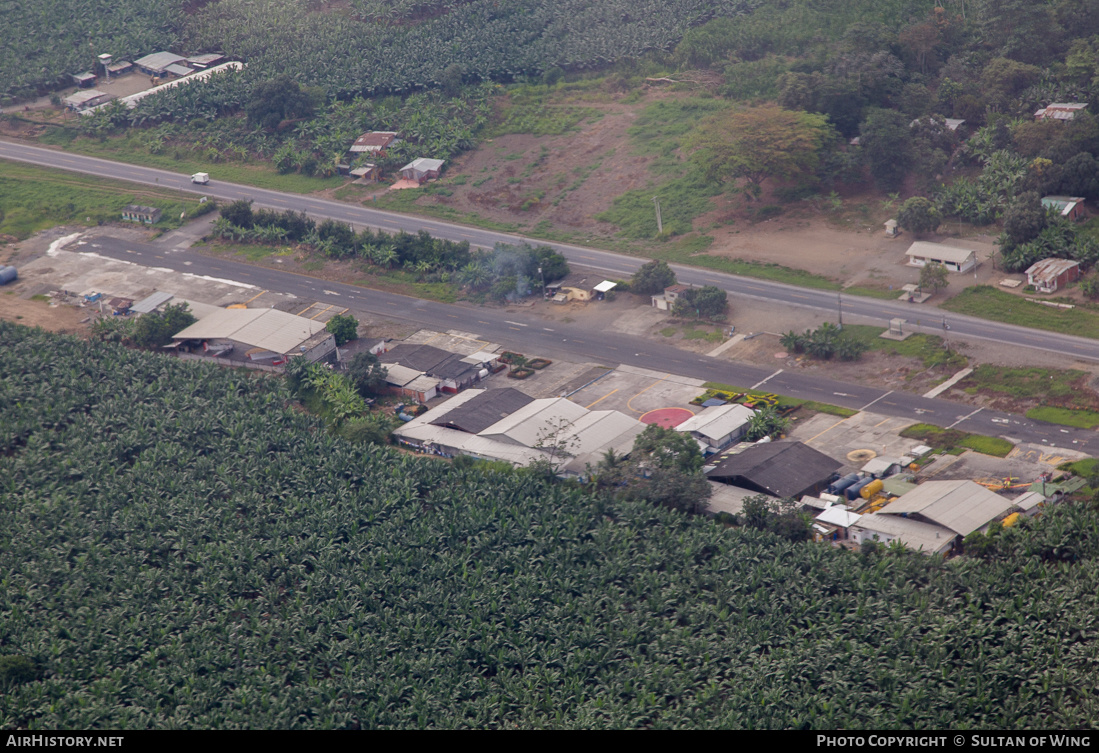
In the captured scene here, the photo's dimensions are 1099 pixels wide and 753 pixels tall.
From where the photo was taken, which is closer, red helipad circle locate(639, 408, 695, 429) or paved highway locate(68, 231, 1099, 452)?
paved highway locate(68, 231, 1099, 452)

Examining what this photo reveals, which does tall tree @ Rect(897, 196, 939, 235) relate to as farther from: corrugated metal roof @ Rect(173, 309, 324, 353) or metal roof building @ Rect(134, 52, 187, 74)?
metal roof building @ Rect(134, 52, 187, 74)

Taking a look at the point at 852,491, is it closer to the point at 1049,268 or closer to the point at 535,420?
the point at 535,420

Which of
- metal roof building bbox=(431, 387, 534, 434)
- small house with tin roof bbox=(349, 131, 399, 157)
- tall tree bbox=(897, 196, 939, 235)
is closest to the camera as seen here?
metal roof building bbox=(431, 387, 534, 434)

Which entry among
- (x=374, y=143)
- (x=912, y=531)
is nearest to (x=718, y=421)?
(x=912, y=531)

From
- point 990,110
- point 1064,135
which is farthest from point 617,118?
point 1064,135

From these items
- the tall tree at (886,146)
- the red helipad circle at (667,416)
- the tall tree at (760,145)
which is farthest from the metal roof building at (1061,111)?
the red helipad circle at (667,416)

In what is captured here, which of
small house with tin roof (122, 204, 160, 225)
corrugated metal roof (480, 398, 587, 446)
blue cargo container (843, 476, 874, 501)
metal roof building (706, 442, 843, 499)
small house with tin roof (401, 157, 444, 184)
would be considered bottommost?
blue cargo container (843, 476, 874, 501)

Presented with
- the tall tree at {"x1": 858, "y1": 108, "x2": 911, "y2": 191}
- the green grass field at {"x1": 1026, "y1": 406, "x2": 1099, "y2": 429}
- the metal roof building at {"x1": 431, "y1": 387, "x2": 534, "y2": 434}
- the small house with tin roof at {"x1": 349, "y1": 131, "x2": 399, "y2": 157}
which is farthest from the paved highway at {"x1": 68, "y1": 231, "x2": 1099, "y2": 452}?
the tall tree at {"x1": 858, "y1": 108, "x2": 911, "y2": 191}

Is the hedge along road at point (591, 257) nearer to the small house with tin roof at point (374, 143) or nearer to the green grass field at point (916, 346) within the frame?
the green grass field at point (916, 346)
